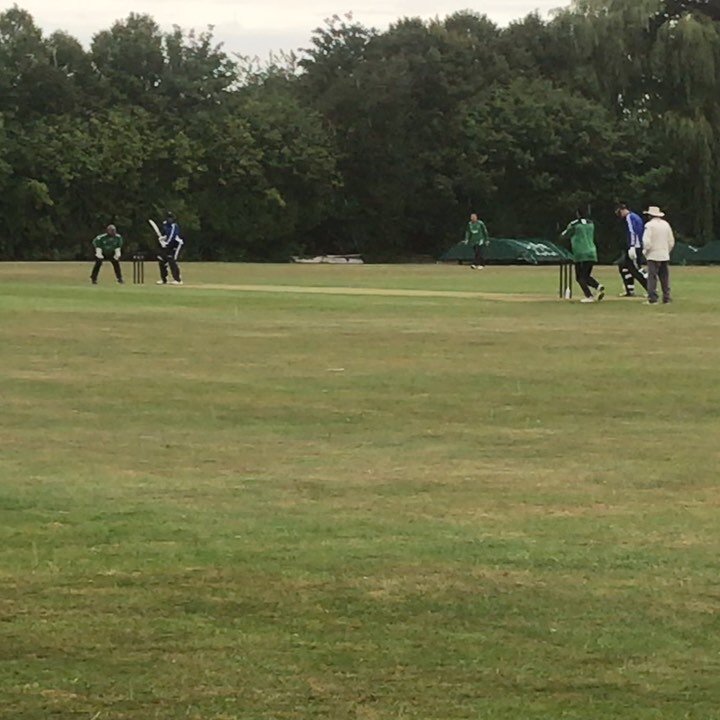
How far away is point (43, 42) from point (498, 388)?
193 feet

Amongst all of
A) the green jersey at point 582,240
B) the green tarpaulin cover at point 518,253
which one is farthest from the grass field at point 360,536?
the green tarpaulin cover at point 518,253

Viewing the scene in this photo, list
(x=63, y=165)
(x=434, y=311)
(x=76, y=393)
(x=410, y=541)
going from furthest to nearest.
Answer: (x=63, y=165) < (x=434, y=311) < (x=76, y=393) < (x=410, y=541)

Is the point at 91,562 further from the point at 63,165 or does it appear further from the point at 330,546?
the point at 63,165

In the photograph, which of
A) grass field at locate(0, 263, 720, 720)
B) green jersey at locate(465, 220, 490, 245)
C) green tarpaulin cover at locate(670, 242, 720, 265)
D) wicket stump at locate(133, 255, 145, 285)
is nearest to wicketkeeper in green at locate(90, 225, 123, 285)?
wicket stump at locate(133, 255, 145, 285)

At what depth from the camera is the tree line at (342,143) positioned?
67250mm

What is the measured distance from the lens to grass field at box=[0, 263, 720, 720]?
581 centimetres

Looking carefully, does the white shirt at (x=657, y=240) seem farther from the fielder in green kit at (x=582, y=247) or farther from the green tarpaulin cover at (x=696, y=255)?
the green tarpaulin cover at (x=696, y=255)

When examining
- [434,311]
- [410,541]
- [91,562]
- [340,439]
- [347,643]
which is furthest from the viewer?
[434,311]

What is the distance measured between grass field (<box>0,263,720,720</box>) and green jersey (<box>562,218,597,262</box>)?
1047cm

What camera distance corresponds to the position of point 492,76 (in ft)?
242

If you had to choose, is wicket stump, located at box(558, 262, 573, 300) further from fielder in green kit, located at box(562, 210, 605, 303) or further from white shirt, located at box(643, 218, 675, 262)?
white shirt, located at box(643, 218, 675, 262)

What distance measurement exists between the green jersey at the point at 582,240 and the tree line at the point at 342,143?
1420 inches

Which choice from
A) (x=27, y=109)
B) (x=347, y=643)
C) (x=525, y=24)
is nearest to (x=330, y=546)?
(x=347, y=643)

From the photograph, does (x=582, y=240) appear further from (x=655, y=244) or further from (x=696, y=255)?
(x=696, y=255)
